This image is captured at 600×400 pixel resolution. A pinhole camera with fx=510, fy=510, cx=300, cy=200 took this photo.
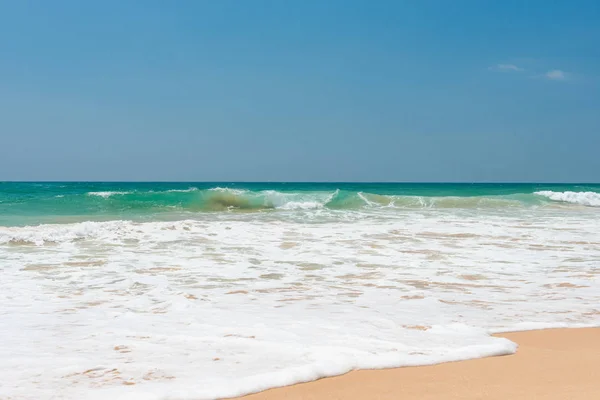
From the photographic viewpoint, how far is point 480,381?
294 cm

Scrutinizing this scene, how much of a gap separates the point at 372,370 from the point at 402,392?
0.37 metres

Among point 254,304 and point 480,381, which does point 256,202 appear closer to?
point 254,304

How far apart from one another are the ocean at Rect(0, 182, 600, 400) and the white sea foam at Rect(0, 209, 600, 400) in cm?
2

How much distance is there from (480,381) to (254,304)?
256 cm

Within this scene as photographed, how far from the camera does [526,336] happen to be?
3.94 meters

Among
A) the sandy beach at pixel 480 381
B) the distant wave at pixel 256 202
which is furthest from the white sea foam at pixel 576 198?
the sandy beach at pixel 480 381

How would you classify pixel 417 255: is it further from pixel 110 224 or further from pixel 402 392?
pixel 110 224

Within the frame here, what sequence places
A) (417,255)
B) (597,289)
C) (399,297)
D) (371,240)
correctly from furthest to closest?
1. (371,240)
2. (417,255)
3. (597,289)
4. (399,297)

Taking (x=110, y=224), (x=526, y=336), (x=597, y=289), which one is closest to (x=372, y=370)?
(x=526, y=336)

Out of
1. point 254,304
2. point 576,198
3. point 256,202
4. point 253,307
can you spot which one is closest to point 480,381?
point 253,307

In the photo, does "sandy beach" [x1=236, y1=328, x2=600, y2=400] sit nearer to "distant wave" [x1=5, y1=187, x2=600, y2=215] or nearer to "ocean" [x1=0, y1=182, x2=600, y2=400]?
"ocean" [x1=0, y1=182, x2=600, y2=400]

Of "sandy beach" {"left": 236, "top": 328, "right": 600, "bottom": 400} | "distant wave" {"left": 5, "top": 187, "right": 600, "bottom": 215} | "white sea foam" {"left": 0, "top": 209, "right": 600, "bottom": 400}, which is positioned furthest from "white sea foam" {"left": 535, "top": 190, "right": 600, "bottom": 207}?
"sandy beach" {"left": 236, "top": 328, "right": 600, "bottom": 400}

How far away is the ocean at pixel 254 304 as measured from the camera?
10.2 feet

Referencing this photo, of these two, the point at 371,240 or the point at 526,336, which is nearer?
the point at 526,336
